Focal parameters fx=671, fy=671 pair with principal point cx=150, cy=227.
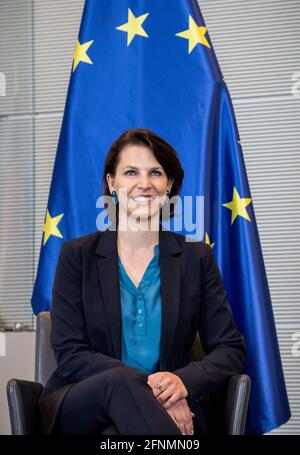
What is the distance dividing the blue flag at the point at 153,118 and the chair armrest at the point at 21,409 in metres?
0.78

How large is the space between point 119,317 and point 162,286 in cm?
18

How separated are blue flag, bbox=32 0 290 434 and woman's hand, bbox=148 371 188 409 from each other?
731 millimetres

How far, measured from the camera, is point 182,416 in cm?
192

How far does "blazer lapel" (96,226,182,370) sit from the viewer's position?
2113mm

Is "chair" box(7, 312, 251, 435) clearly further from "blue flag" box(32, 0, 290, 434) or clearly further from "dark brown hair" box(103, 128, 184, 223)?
"dark brown hair" box(103, 128, 184, 223)

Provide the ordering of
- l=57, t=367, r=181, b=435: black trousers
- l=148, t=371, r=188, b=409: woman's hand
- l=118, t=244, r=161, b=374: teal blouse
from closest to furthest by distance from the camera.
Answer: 1. l=57, t=367, r=181, b=435: black trousers
2. l=148, t=371, r=188, b=409: woman's hand
3. l=118, t=244, r=161, b=374: teal blouse

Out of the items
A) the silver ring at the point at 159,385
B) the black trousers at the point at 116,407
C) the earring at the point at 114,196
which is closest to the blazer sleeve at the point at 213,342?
the silver ring at the point at 159,385

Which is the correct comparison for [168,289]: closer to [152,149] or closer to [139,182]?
[139,182]

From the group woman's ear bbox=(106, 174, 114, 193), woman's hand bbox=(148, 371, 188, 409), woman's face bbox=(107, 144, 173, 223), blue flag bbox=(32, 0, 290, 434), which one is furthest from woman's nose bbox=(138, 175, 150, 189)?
woman's hand bbox=(148, 371, 188, 409)

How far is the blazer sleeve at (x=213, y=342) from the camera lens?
6.63 ft

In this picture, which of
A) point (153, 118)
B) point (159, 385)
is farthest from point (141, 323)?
point (153, 118)
